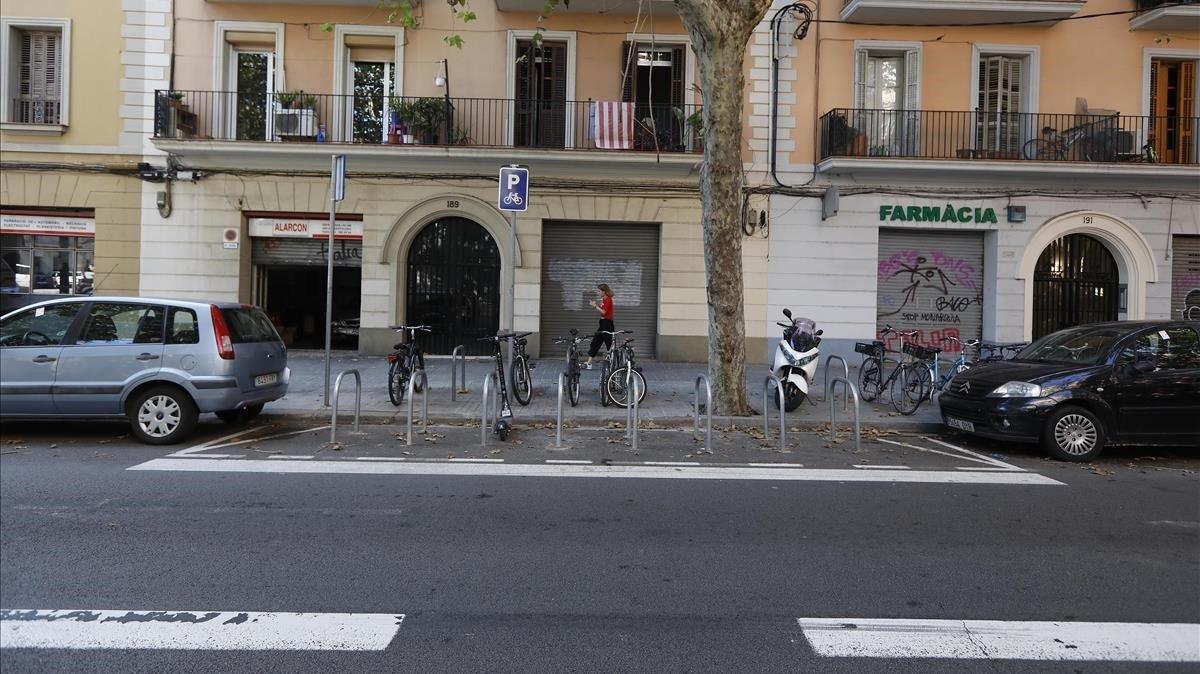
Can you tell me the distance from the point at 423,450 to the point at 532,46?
1124 cm

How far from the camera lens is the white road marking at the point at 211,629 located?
3.40 m

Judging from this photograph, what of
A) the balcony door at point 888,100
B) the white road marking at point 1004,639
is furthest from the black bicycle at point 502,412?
the balcony door at point 888,100

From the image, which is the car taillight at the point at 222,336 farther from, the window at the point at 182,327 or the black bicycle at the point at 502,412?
the black bicycle at the point at 502,412

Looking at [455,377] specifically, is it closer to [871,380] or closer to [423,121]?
[423,121]

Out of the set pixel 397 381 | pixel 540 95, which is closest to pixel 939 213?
pixel 540 95

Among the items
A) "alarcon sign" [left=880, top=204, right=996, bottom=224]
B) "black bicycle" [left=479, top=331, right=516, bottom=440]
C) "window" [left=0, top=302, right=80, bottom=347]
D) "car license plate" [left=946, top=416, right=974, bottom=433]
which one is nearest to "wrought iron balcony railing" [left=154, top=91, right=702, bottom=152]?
"alarcon sign" [left=880, top=204, right=996, bottom=224]

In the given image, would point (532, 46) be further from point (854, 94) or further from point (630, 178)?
point (854, 94)

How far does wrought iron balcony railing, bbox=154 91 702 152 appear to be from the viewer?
15.3m

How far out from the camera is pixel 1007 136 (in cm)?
1612

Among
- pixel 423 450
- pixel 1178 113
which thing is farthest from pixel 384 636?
pixel 1178 113

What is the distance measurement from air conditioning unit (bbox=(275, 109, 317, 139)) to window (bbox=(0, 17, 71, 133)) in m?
4.77

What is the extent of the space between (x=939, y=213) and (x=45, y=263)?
20.1 m

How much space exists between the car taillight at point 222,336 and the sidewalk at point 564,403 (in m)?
1.98

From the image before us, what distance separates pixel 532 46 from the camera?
16.0 meters
